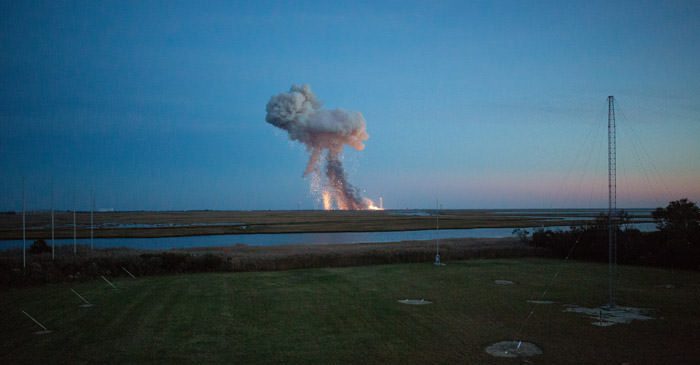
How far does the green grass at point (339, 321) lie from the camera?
430 inches

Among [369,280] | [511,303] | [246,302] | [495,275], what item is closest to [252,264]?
[369,280]

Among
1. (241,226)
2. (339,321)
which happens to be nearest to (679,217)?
(339,321)

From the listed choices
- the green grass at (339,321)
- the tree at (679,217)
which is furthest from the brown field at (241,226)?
the green grass at (339,321)

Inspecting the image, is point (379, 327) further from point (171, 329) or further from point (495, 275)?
point (495, 275)

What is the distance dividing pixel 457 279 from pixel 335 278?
536 cm

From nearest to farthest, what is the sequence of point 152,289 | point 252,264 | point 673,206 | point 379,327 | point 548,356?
point 548,356
point 379,327
point 152,289
point 252,264
point 673,206

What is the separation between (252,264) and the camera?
27.5 m

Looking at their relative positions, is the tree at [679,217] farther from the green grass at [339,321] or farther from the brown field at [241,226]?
the brown field at [241,226]

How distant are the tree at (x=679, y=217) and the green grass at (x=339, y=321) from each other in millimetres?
5471

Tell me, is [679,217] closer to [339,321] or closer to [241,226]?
[339,321]

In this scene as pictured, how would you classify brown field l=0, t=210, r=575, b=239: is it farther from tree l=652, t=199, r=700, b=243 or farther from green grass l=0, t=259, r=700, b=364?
green grass l=0, t=259, r=700, b=364

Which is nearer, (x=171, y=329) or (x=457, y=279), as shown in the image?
(x=171, y=329)

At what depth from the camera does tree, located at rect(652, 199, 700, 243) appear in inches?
1088

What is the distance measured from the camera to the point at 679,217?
1249 inches
